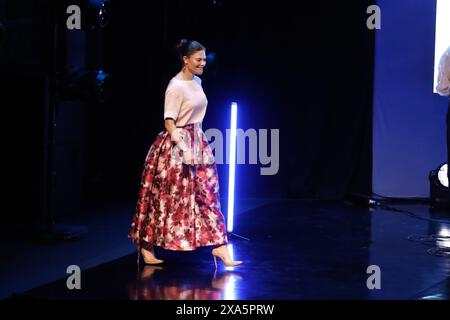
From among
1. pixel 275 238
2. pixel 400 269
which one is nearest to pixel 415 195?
pixel 275 238

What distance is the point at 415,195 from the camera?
26.7 ft

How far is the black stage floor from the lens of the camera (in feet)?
15.2

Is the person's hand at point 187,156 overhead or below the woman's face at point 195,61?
below

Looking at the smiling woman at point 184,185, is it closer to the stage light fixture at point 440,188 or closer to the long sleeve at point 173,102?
the long sleeve at point 173,102

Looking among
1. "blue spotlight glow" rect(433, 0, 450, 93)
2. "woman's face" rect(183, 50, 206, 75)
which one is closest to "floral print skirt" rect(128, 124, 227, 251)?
"woman's face" rect(183, 50, 206, 75)

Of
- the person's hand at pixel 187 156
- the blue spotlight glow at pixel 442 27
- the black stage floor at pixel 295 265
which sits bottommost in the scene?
the black stage floor at pixel 295 265

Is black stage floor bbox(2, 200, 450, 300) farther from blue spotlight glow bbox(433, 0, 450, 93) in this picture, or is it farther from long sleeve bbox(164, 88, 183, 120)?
blue spotlight glow bbox(433, 0, 450, 93)

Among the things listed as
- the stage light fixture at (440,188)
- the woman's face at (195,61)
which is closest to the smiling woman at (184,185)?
the woman's face at (195,61)

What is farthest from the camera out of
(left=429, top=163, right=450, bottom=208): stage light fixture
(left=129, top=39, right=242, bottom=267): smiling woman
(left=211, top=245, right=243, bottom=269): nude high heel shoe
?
(left=429, top=163, right=450, bottom=208): stage light fixture

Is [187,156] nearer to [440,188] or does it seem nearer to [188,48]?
[188,48]

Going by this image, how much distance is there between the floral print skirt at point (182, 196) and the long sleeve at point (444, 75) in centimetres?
175

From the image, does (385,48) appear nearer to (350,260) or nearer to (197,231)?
(350,260)

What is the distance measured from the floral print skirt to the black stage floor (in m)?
0.21

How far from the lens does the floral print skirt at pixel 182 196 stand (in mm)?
5141
